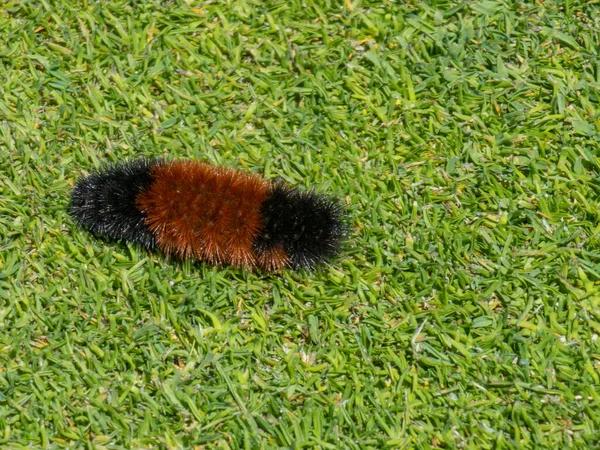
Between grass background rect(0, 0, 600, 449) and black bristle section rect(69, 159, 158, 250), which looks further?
black bristle section rect(69, 159, 158, 250)

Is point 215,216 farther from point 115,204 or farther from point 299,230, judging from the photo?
point 115,204

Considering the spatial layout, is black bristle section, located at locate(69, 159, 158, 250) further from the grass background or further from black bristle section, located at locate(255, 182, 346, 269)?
black bristle section, located at locate(255, 182, 346, 269)

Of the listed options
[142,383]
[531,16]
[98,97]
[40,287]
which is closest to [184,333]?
[142,383]

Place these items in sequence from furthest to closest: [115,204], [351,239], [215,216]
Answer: [351,239] → [115,204] → [215,216]

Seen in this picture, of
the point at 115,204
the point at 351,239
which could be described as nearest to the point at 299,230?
the point at 351,239

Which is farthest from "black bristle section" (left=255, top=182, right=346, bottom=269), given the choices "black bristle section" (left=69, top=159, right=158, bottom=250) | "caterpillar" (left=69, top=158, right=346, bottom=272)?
"black bristle section" (left=69, top=159, right=158, bottom=250)

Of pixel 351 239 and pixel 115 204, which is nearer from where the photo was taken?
pixel 115 204

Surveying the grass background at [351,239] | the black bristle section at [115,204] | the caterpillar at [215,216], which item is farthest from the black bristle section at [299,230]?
the black bristle section at [115,204]

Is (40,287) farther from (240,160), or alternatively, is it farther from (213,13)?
(213,13)
